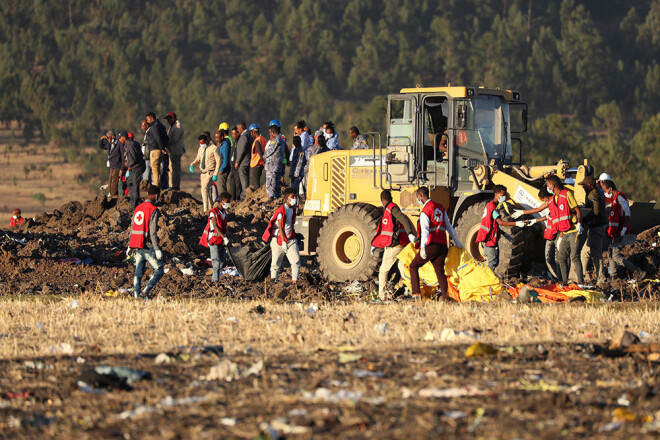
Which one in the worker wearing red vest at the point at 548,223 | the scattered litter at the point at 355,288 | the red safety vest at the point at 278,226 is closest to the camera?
the worker wearing red vest at the point at 548,223

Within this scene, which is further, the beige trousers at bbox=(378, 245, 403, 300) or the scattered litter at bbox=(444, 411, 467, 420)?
the beige trousers at bbox=(378, 245, 403, 300)

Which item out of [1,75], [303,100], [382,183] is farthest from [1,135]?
[382,183]

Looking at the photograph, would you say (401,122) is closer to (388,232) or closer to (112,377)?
(388,232)

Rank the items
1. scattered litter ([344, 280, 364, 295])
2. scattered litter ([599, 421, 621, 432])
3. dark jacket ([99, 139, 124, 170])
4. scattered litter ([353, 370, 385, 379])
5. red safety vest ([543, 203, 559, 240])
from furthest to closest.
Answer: dark jacket ([99, 139, 124, 170]), scattered litter ([344, 280, 364, 295]), red safety vest ([543, 203, 559, 240]), scattered litter ([353, 370, 385, 379]), scattered litter ([599, 421, 621, 432])

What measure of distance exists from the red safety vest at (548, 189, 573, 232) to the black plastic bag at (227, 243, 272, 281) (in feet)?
14.3

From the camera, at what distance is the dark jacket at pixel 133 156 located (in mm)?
22312

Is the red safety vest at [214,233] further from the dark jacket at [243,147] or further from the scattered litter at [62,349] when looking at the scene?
the dark jacket at [243,147]

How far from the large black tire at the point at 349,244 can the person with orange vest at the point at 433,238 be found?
2.62m

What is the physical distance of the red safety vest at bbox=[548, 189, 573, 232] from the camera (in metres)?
14.9

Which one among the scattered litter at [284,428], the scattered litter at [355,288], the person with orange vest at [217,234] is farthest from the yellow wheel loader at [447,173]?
the scattered litter at [284,428]

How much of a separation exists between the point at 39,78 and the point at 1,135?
5357 millimetres

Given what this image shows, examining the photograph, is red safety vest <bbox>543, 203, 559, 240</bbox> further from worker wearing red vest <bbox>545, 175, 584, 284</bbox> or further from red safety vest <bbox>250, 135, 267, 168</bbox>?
red safety vest <bbox>250, 135, 267, 168</bbox>

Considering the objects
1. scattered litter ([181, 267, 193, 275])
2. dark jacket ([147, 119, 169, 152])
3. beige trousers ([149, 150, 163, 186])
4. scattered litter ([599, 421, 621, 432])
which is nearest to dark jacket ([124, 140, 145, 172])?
dark jacket ([147, 119, 169, 152])

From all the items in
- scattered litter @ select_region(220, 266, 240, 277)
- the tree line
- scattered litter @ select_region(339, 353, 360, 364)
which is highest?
the tree line
